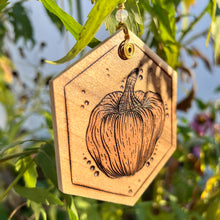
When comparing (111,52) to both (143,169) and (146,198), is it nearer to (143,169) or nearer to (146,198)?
(143,169)

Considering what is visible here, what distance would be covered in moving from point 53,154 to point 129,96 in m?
0.11

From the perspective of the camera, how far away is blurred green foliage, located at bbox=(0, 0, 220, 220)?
317 millimetres

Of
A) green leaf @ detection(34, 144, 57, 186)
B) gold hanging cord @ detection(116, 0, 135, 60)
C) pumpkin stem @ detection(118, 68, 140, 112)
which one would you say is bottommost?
green leaf @ detection(34, 144, 57, 186)

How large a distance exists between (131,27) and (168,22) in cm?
8

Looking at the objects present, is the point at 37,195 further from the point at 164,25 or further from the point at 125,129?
the point at 164,25

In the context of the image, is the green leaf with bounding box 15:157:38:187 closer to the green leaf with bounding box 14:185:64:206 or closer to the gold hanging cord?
the green leaf with bounding box 14:185:64:206

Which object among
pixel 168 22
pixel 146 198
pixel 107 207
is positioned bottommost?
pixel 146 198

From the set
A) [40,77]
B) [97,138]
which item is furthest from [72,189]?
[40,77]

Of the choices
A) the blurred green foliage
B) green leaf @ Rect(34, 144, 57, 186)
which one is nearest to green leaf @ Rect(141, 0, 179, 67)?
the blurred green foliage

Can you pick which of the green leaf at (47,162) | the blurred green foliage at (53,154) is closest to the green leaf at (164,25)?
the blurred green foliage at (53,154)

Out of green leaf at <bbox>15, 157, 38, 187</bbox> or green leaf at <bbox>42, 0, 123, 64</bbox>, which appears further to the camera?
green leaf at <bbox>15, 157, 38, 187</bbox>

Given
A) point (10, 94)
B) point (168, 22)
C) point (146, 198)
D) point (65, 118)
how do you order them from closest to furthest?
point (65, 118), point (168, 22), point (146, 198), point (10, 94)

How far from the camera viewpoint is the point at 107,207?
0.59 m

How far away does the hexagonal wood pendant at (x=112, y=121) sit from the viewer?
258 mm
